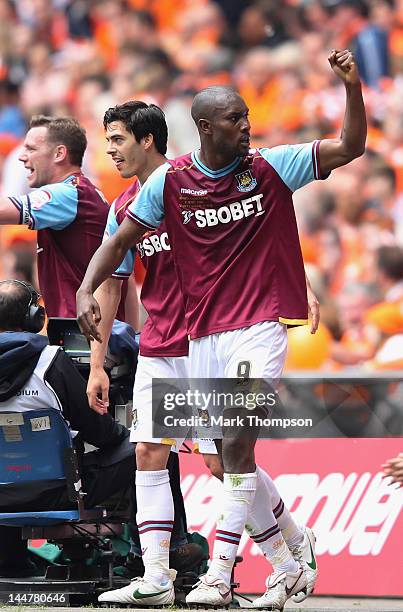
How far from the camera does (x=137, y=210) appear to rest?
5.79m

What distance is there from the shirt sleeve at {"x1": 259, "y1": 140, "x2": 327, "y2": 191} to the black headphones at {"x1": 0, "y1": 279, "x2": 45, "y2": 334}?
1.31m

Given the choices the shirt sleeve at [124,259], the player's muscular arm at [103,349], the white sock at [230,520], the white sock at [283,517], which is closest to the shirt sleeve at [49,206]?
the shirt sleeve at [124,259]

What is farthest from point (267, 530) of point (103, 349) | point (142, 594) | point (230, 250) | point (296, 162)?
point (296, 162)

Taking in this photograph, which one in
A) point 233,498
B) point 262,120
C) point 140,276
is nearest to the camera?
point 233,498

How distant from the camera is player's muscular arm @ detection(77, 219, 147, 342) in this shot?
5.57m

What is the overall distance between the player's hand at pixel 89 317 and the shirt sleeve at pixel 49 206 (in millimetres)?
1123

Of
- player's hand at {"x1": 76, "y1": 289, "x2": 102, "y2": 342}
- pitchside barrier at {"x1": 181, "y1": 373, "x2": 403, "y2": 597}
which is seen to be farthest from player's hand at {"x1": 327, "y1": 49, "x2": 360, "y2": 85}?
pitchside barrier at {"x1": 181, "y1": 373, "x2": 403, "y2": 597}

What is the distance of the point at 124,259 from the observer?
646 cm

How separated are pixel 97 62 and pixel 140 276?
15.6ft

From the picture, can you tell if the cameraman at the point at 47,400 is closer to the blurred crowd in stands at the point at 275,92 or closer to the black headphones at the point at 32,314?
the black headphones at the point at 32,314

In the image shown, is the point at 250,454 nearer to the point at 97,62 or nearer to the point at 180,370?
the point at 180,370

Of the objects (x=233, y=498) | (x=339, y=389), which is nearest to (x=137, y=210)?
(x=233, y=498)

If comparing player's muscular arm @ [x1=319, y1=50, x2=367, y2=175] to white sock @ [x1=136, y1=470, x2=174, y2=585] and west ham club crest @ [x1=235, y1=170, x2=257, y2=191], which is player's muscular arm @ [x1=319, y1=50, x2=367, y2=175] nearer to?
west ham club crest @ [x1=235, y1=170, x2=257, y2=191]

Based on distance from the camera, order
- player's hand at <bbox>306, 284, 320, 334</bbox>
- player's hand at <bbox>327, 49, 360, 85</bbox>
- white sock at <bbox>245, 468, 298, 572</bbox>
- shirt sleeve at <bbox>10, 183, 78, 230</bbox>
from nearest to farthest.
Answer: player's hand at <bbox>327, 49, 360, 85</bbox>
white sock at <bbox>245, 468, 298, 572</bbox>
player's hand at <bbox>306, 284, 320, 334</bbox>
shirt sleeve at <bbox>10, 183, 78, 230</bbox>
